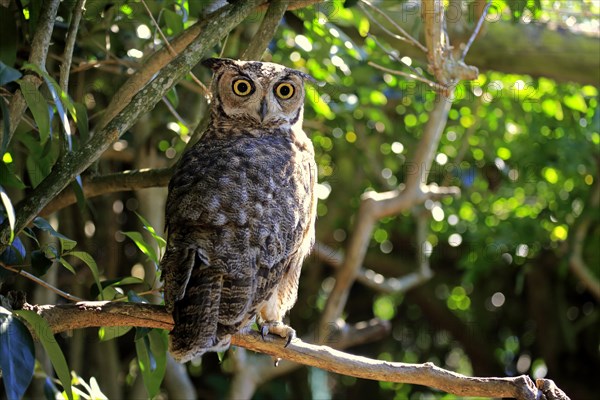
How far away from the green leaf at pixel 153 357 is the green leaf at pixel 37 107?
0.58m

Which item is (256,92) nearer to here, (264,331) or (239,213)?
(239,213)

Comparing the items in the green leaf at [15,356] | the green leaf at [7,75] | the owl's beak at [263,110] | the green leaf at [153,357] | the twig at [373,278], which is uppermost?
the green leaf at [7,75]

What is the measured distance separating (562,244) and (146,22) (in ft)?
7.82

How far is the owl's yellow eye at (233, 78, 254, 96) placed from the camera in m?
2.17

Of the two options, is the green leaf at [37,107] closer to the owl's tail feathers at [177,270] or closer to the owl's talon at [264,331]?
the owl's tail feathers at [177,270]

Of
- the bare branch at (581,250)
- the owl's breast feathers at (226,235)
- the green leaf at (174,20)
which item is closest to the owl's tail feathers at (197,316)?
the owl's breast feathers at (226,235)

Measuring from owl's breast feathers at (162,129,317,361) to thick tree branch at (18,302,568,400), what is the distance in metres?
0.07

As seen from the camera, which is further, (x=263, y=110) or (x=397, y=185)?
(x=397, y=185)

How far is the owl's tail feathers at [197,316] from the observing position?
173 cm

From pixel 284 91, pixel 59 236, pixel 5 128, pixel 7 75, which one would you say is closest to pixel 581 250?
pixel 284 91

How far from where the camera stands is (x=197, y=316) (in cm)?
173

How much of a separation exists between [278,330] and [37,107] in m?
0.76

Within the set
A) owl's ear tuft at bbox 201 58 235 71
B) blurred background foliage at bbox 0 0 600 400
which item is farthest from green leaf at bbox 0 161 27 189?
owl's ear tuft at bbox 201 58 235 71

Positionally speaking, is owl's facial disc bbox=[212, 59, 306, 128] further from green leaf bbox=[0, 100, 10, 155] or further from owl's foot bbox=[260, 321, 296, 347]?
green leaf bbox=[0, 100, 10, 155]
